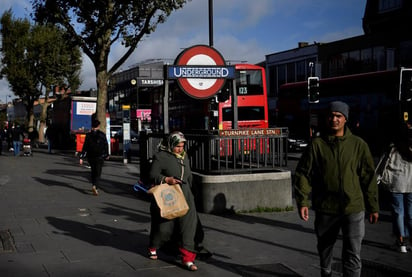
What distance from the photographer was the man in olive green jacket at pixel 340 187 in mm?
4754

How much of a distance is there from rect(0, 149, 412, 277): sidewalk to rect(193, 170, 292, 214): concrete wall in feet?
0.81

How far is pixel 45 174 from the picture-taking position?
17.4m

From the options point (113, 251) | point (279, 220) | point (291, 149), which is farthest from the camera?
point (291, 149)

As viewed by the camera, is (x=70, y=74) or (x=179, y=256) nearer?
(x=179, y=256)

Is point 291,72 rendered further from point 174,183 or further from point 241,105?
point 174,183

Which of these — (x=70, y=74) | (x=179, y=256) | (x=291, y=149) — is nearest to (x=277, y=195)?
(x=179, y=256)

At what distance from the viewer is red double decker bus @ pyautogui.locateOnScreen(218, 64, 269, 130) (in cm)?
2436

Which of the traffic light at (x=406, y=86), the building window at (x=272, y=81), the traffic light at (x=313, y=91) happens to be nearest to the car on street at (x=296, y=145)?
the traffic light at (x=313, y=91)

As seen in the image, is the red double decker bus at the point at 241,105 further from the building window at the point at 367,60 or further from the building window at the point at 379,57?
the building window at the point at 367,60

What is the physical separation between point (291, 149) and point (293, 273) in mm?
25744

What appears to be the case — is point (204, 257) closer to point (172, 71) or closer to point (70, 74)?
point (172, 71)

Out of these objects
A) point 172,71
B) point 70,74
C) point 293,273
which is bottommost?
point 293,273

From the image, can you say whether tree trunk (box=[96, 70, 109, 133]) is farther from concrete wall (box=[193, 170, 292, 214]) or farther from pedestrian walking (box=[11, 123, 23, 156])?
concrete wall (box=[193, 170, 292, 214])

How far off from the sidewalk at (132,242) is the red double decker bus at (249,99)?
13.2m
